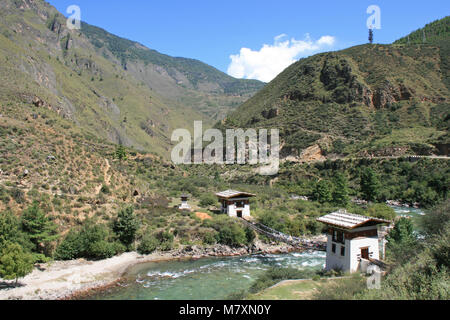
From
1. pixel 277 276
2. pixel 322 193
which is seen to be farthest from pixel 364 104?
pixel 277 276

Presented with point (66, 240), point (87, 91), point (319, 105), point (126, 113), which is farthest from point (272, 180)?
point (126, 113)

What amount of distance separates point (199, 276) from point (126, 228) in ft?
25.0

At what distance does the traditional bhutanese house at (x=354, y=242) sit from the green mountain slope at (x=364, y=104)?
38.8 meters

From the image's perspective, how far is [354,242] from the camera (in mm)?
15977

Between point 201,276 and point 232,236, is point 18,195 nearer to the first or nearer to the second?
point 201,276

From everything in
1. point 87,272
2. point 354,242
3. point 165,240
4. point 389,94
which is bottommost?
point 87,272

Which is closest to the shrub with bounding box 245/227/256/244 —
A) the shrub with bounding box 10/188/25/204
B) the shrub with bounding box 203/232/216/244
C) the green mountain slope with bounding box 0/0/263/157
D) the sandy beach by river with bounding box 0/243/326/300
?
the sandy beach by river with bounding box 0/243/326/300

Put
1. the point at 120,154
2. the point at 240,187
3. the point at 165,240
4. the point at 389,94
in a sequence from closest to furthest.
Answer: the point at 165,240, the point at 120,154, the point at 240,187, the point at 389,94

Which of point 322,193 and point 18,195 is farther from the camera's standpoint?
point 322,193

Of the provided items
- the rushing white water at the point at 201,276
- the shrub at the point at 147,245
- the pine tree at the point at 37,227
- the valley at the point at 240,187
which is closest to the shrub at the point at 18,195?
the valley at the point at 240,187

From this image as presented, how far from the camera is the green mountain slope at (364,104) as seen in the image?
5628cm

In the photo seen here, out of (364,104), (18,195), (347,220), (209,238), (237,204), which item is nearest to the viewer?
(347,220)

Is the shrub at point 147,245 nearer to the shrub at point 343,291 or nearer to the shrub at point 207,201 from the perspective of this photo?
the shrub at point 207,201
